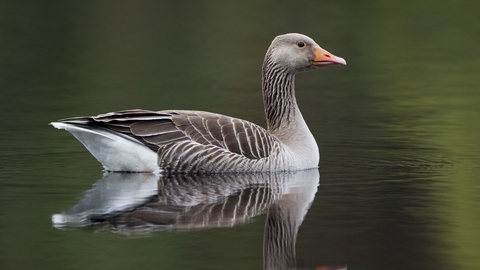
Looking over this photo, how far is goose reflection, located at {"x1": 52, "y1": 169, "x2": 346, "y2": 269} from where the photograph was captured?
9.02m

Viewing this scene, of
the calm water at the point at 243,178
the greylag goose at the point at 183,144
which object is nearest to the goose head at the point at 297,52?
the greylag goose at the point at 183,144

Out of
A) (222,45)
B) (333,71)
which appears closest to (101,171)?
(333,71)

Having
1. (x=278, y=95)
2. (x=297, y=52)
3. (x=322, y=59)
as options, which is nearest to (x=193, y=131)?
(x=278, y=95)

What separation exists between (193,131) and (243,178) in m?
1.04

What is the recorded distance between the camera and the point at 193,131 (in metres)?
12.2

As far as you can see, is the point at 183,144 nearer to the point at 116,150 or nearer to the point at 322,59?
the point at 116,150

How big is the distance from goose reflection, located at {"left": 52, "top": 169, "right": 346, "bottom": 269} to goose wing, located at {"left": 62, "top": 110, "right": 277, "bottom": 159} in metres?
0.44

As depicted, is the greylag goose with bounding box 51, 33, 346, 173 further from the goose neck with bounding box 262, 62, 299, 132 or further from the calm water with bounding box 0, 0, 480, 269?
the goose neck with bounding box 262, 62, 299, 132

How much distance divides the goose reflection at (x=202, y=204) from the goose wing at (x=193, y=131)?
44cm

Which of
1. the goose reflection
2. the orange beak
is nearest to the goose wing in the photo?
the goose reflection

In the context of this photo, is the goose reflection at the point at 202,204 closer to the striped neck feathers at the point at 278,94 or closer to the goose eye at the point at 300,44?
the striped neck feathers at the point at 278,94

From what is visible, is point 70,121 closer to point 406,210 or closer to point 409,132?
point 406,210

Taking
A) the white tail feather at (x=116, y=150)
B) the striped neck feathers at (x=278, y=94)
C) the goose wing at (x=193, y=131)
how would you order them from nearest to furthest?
the white tail feather at (x=116, y=150) → the goose wing at (x=193, y=131) → the striped neck feathers at (x=278, y=94)

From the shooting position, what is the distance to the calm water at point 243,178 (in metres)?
8.34
